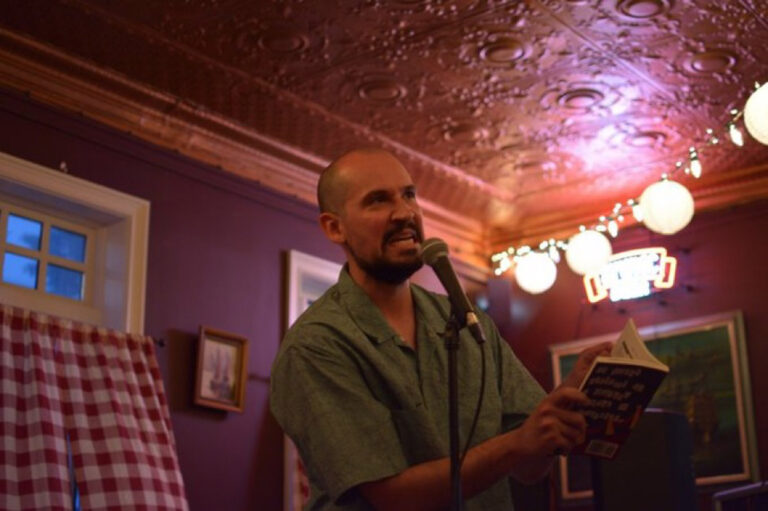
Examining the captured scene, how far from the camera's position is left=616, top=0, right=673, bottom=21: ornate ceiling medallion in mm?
5242

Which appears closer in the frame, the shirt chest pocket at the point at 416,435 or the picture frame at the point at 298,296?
the shirt chest pocket at the point at 416,435

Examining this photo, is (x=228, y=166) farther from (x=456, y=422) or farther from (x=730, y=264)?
(x=456, y=422)

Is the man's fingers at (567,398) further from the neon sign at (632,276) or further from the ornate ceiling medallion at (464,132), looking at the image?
the neon sign at (632,276)

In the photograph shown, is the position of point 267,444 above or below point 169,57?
below

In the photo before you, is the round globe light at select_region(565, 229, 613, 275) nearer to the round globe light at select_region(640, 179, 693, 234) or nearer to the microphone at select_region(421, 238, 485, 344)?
the round globe light at select_region(640, 179, 693, 234)

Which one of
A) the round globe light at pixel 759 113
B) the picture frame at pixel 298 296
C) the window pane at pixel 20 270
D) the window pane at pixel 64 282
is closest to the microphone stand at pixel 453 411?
the round globe light at pixel 759 113

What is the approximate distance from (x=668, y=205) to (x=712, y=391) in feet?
5.11

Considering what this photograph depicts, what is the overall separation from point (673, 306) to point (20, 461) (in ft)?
14.7

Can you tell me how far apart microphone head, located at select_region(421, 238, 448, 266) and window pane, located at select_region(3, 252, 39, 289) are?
376 cm

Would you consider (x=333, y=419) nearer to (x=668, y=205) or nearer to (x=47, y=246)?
(x=47, y=246)

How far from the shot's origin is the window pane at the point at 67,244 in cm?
575

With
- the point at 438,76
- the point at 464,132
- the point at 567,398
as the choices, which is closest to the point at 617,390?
the point at 567,398

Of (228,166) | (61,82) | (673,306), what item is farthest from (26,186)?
(673,306)

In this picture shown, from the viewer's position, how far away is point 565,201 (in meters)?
7.94
